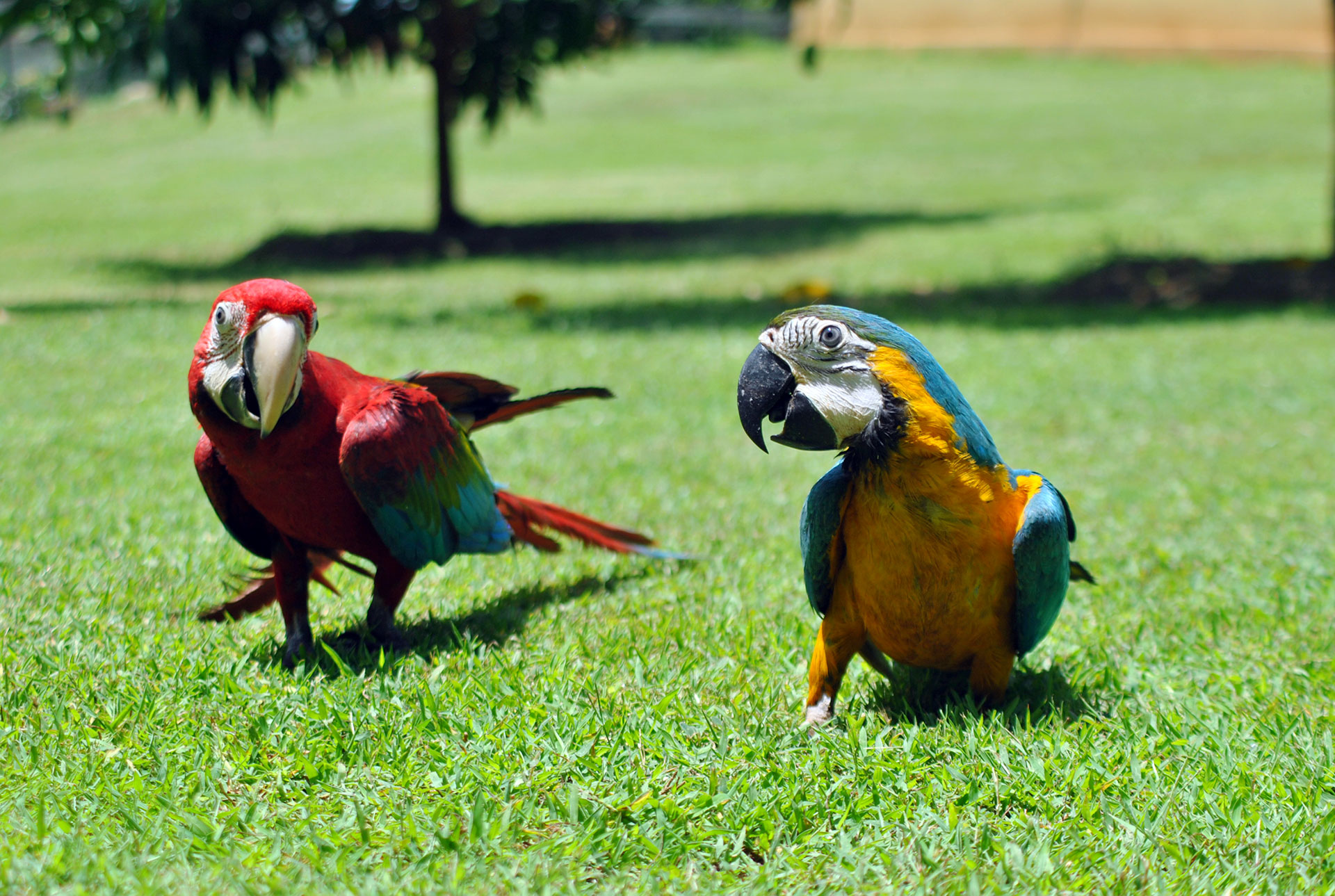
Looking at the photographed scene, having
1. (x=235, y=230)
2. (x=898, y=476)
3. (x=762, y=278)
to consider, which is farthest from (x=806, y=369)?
(x=235, y=230)

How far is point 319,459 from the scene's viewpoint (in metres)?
2.86

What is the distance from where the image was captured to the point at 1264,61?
33.2 meters

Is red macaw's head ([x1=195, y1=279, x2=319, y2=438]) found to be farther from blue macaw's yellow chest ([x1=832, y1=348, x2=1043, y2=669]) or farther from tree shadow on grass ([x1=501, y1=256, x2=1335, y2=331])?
tree shadow on grass ([x1=501, y1=256, x2=1335, y2=331])

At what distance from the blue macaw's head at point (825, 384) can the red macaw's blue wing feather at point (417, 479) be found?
93cm

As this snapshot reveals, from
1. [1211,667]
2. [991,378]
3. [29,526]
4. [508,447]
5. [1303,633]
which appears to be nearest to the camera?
[1211,667]

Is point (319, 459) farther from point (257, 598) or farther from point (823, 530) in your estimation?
point (823, 530)

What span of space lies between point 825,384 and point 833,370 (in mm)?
35

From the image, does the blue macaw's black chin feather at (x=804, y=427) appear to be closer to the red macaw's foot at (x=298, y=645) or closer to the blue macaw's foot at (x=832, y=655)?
the blue macaw's foot at (x=832, y=655)

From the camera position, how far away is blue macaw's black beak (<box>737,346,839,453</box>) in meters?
2.44

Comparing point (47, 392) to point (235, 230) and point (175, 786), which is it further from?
point (235, 230)

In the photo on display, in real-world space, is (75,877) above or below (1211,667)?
above

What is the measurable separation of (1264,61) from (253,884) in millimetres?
37536

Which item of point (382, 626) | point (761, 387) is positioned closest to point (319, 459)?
point (382, 626)

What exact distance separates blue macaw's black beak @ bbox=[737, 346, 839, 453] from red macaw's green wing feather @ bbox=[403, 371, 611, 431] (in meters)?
1.02
